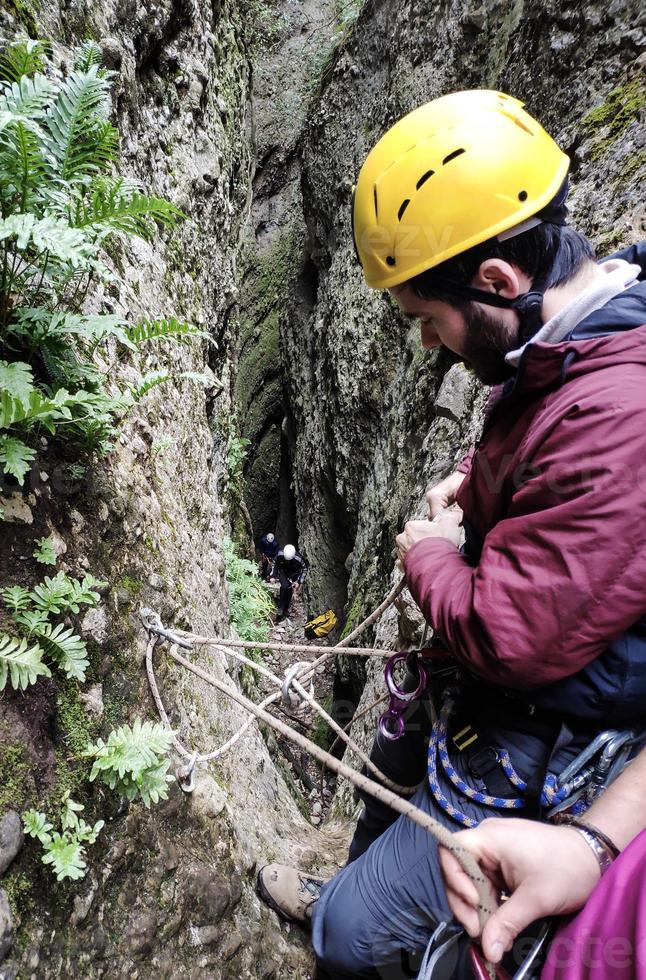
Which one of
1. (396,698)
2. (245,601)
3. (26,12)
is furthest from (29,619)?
(245,601)

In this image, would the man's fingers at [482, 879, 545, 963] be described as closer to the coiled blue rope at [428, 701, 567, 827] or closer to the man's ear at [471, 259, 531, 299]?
the coiled blue rope at [428, 701, 567, 827]

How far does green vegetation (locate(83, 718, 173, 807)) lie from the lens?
184 centimetres

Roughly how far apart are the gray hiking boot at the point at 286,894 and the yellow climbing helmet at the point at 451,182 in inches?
122

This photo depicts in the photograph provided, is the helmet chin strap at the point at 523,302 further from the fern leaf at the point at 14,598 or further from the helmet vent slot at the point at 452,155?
the fern leaf at the point at 14,598

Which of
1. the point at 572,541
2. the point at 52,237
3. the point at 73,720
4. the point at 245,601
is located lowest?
the point at 245,601

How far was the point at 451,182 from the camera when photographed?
1864 millimetres

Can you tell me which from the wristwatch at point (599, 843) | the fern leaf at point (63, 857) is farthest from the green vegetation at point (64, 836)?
the wristwatch at point (599, 843)

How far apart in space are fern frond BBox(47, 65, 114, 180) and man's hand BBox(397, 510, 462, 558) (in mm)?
2006

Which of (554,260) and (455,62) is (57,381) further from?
(455,62)

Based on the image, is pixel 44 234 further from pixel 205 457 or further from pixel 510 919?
pixel 205 457

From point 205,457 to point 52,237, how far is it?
3.63 metres

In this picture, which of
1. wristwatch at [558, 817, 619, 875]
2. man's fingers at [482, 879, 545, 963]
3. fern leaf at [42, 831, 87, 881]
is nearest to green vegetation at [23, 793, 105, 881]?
fern leaf at [42, 831, 87, 881]

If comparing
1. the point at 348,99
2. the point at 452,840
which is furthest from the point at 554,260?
the point at 348,99

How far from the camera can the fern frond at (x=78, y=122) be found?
2.02 metres
